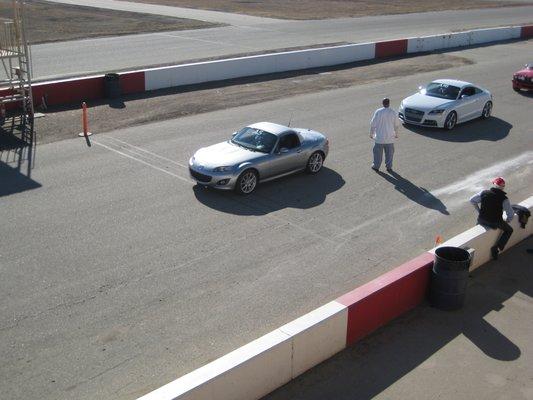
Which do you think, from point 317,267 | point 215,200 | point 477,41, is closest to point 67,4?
point 477,41

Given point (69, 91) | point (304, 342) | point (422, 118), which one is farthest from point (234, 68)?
point (304, 342)

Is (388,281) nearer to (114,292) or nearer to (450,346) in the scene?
(450,346)

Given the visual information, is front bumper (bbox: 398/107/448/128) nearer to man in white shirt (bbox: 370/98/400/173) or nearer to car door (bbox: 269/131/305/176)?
man in white shirt (bbox: 370/98/400/173)

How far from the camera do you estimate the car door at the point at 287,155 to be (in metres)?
14.4

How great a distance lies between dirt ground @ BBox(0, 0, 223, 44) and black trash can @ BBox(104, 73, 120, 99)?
1322cm

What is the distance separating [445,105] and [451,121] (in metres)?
0.53

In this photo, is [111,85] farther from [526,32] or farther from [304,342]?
[526,32]

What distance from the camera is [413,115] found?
19750 mm

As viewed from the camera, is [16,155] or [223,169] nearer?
[223,169]

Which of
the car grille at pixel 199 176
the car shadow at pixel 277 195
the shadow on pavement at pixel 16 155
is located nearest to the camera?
the car shadow at pixel 277 195

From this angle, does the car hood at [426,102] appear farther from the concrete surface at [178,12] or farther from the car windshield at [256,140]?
A: the concrete surface at [178,12]

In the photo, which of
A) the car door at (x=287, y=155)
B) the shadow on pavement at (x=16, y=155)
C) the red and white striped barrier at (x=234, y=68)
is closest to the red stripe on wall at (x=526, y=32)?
the red and white striped barrier at (x=234, y=68)

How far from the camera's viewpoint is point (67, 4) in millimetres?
49219

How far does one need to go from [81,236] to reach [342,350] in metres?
5.40
